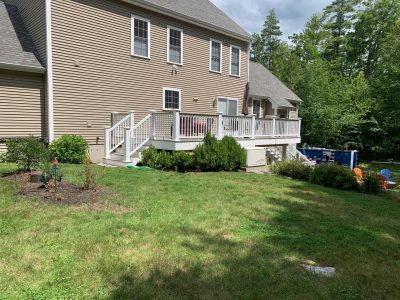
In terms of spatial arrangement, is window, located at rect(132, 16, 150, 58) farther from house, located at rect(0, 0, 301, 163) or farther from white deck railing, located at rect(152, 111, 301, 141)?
white deck railing, located at rect(152, 111, 301, 141)

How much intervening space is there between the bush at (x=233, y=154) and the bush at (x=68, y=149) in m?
4.97

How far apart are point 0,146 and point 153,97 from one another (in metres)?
6.33

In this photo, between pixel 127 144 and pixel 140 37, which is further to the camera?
pixel 140 37

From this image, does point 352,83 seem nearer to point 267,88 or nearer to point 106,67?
point 267,88

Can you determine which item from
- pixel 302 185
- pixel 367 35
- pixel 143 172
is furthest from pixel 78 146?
pixel 367 35

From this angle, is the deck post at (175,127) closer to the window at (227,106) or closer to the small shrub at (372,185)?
the small shrub at (372,185)

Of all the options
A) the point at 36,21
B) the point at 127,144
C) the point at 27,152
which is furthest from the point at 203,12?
the point at 27,152

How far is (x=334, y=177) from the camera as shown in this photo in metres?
10.5

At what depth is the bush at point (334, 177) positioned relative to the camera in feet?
34.2

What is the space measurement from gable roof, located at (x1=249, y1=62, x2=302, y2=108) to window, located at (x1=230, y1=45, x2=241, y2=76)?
2.13m

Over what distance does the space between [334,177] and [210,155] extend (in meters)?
4.04

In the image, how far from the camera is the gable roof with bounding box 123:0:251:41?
14.4 meters

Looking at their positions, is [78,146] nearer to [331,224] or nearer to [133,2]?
[133,2]

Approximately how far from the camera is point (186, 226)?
5.07 meters
